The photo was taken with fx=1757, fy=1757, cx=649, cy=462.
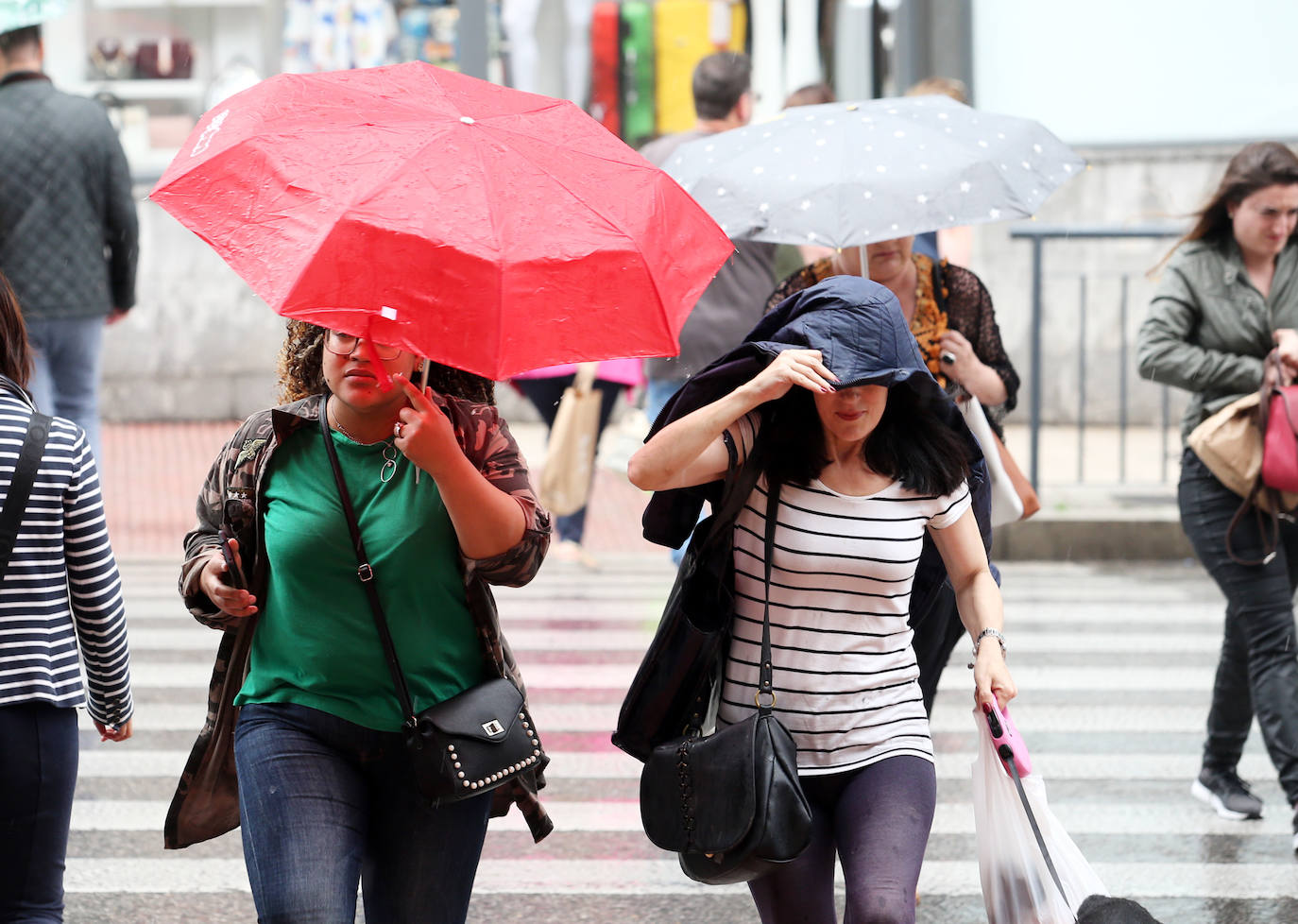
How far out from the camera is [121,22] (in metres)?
14.0

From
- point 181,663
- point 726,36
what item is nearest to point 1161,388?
point 726,36

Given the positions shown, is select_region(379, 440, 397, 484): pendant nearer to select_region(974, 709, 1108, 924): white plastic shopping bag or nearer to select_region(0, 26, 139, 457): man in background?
select_region(974, 709, 1108, 924): white plastic shopping bag

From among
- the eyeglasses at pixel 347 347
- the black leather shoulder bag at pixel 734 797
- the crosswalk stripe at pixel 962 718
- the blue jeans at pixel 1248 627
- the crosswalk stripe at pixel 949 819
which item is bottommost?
the crosswalk stripe at pixel 962 718

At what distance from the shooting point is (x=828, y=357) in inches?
132

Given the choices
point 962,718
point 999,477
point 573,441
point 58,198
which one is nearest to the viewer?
point 999,477

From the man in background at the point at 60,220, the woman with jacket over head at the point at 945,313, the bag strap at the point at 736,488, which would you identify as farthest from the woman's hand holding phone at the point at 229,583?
the man in background at the point at 60,220

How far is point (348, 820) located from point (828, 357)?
1.24m

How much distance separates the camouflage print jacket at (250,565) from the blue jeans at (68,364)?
4.70 meters

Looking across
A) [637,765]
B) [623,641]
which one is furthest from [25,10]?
[637,765]

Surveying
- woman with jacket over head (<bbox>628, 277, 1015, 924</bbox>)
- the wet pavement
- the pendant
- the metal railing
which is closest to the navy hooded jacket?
woman with jacket over head (<bbox>628, 277, 1015, 924</bbox>)

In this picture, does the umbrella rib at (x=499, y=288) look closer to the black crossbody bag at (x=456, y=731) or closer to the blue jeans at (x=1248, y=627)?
the black crossbody bag at (x=456, y=731)

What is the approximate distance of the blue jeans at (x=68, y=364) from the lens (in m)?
7.80

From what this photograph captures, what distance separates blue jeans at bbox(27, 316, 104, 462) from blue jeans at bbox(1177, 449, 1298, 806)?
15.9 feet

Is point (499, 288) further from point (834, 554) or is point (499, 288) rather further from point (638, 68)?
point (638, 68)
